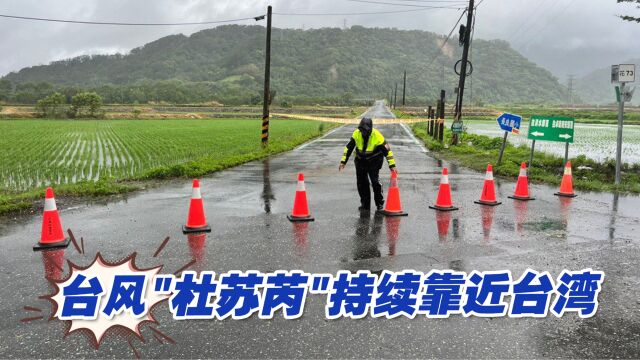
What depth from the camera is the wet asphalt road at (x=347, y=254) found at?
3.49m

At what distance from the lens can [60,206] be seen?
28.0 feet

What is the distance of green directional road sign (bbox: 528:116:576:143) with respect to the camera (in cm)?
1194

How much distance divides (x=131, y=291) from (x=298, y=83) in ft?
565

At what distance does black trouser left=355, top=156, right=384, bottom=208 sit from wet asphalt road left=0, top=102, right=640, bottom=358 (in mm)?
354

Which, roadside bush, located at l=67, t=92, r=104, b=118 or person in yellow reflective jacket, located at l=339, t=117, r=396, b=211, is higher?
roadside bush, located at l=67, t=92, r=104, b=118

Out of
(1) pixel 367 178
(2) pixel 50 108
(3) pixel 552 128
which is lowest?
(1) pixel 367 178

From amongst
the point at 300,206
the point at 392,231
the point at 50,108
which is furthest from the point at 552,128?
the point at 50,108

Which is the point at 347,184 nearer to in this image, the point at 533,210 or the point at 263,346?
the point at 533,210

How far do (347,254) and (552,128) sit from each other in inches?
345

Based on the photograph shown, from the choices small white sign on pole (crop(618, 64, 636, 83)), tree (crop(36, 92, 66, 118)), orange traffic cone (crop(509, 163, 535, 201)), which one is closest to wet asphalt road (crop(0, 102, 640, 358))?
orange traffic cone (crop(509, 163, 535, 201))

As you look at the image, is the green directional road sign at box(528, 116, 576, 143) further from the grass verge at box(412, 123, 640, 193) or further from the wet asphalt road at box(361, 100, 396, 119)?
the wet asphalt road at box(361, 100, 396, 119)

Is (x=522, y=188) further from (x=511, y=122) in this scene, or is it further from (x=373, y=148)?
(x=511, y=122)

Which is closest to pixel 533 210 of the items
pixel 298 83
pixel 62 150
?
pixel 62 150

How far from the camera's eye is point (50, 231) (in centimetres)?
612
